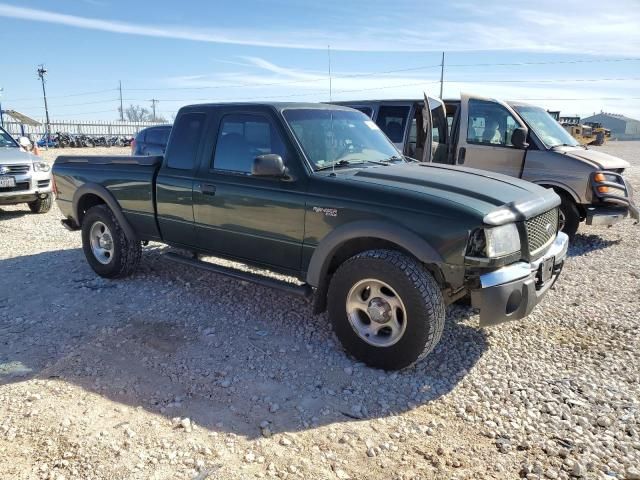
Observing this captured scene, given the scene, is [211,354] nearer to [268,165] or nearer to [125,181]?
[268,165]

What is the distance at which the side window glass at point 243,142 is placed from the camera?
4.30 meters

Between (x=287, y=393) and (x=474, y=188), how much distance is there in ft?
6.68

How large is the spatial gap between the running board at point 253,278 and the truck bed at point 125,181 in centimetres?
53

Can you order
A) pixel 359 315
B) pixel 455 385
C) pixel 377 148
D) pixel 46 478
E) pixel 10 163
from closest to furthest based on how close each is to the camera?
pixel 46 478, pixel 455 385, pixel 359 315, pixel 377 148, pixel 10 163

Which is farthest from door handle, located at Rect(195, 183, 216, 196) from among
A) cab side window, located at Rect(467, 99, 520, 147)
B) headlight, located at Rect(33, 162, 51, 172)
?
headlight, located at Rect(33, 162, 51, 172)

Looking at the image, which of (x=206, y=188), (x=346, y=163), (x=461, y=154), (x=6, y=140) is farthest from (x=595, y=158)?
(x=6, y=140)

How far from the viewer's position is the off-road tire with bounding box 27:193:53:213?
9.77m

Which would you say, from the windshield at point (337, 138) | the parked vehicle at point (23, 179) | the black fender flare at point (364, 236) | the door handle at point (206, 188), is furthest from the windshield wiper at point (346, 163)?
the parked vehicle at point (23, 179)

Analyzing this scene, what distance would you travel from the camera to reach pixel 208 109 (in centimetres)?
482

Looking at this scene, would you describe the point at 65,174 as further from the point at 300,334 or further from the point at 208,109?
the point at 300,334

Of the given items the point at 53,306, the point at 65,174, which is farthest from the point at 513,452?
the point at 65,174

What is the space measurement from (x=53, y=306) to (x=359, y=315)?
3.19 m

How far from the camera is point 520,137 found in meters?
7.05

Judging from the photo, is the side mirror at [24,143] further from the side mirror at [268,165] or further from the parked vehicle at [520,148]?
the side mirror at [268,165]
